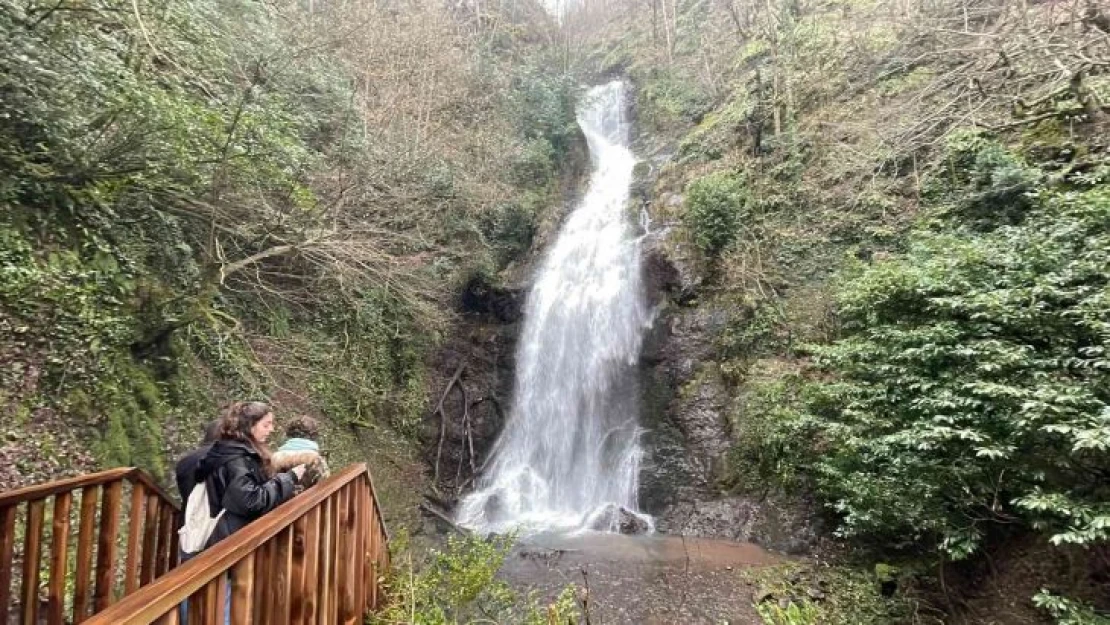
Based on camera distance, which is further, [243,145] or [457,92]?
[457,92]

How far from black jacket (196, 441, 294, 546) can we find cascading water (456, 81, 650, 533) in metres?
7.46

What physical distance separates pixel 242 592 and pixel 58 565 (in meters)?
1.98

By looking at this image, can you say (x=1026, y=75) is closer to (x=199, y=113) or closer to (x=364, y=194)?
(x=364, y=194)

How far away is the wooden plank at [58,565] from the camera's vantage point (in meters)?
3.07

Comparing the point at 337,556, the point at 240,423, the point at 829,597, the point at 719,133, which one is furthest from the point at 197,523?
the point at 719,133

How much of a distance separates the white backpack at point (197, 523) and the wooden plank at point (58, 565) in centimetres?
74

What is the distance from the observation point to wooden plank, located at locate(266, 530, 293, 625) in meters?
2.29

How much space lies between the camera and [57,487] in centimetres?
310

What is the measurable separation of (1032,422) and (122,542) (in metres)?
8.00

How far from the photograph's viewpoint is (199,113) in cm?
666

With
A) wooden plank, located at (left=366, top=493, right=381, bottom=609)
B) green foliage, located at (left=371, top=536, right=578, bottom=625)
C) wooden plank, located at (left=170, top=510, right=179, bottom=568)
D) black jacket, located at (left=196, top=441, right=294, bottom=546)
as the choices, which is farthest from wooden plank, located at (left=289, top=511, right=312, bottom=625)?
wooden plank, located at (left=170, top=510, right=179, bottom=568)

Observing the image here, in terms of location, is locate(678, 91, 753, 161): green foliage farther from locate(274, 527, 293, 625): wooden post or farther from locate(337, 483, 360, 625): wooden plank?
locate(274, 527, 293, 625): wooden post

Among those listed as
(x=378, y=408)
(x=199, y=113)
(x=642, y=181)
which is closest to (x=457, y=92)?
(x=642, y=181)

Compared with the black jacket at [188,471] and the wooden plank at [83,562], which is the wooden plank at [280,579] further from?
the wooden plank at [83,562]
